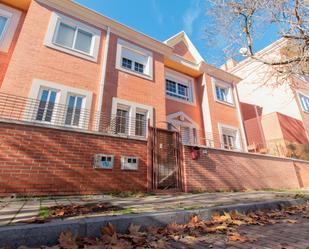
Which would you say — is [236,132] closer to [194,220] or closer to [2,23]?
[194,220]

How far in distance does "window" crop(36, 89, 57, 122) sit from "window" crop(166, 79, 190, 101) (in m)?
7.18

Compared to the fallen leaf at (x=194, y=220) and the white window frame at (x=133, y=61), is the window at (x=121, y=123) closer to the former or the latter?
the white window frame at (x=133, y=61)

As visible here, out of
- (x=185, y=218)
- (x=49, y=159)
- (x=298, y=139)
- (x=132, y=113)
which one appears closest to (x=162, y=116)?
(x=132, y=113)

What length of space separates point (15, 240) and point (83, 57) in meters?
8.67

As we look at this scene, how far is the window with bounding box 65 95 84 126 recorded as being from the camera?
25.7ft

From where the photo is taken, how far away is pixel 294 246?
2279 mm

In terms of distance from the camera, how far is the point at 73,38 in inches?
367

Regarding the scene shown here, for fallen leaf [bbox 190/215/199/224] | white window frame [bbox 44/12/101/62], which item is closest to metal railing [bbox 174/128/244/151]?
white window frame [bbox 44/12/101/62]

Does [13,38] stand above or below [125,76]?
above

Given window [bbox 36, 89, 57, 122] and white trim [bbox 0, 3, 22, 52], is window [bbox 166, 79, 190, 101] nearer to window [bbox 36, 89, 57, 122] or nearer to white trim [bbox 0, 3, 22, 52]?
window [bbox 36, 89, 57, 122]

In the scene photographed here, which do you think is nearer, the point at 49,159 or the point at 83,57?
the point at 49,159

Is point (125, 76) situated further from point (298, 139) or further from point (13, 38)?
point (298, 139)

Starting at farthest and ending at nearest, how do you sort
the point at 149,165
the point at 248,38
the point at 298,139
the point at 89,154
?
the point at 298,139
the point at 248,38
the point at 149,165
the point at 89,154

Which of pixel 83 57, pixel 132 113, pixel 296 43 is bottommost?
pixel 132 113
